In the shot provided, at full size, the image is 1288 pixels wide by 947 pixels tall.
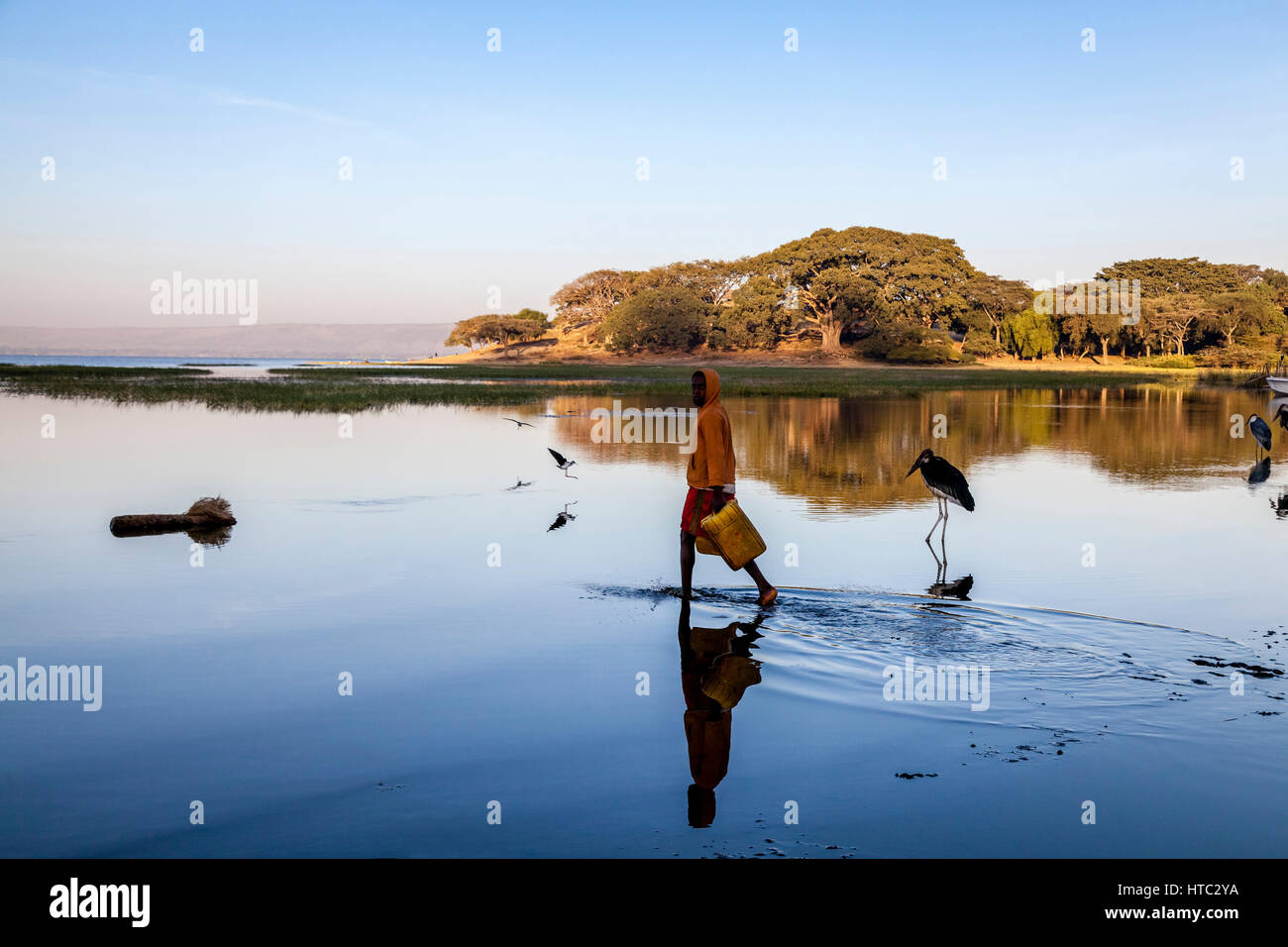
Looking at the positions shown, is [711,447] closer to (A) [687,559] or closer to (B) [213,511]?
(A) [687,559]

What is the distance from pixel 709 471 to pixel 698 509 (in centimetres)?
33

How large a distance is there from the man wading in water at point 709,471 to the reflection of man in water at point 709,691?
1.80 feet

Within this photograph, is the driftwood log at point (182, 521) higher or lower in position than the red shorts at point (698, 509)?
lower

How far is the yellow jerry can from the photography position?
8594mm

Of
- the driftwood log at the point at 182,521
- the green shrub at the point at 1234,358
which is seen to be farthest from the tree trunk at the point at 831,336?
the driftwood log at the point at 182,521

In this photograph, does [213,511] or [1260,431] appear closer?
[213,511]

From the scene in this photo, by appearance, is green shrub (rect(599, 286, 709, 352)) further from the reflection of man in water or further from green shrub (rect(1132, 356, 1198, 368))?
the reflection of man in water

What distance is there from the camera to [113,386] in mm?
47156

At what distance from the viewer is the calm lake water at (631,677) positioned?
480 cm

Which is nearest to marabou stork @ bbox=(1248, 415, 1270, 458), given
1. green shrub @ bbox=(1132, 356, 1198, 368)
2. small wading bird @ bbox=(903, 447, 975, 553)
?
small wading bird @ bbox=(903, 447, 975, 553)

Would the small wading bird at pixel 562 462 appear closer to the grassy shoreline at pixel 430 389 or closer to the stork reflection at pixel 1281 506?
the stork reflection at pixel 1281 506

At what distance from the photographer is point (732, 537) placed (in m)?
8.62

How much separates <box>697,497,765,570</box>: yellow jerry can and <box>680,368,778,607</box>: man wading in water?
0.34 feet

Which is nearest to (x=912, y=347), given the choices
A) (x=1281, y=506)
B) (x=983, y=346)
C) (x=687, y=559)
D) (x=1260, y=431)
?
(x=983, y=346)
